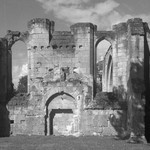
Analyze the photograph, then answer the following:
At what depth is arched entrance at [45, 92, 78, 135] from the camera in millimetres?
15750

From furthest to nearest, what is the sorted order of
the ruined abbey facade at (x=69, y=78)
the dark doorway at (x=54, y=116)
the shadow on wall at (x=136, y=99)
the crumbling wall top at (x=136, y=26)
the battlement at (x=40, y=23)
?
the battlement at (x=40, y=23)
the dark doorway at (x=54, y=116)
the ruined abbey facade at (x=69, y=78)
the crumbling wall top at (x=136, y=26)
the shadow on wall at (x=136, y=99)

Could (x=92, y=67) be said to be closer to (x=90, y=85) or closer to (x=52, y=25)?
(x=90, y=85)

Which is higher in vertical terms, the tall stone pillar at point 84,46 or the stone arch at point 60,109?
the tall stone pillar at point 84,46

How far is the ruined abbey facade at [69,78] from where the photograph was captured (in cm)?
1503

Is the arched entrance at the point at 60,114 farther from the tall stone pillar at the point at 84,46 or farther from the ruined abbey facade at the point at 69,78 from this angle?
the tall stone pillar at the point at 84,46

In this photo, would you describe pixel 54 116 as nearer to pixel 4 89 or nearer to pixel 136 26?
pixel 4 89

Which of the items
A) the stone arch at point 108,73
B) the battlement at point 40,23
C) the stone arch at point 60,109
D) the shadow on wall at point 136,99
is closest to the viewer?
the shadow on wall at point 136,99

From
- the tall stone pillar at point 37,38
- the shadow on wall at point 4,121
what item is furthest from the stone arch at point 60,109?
the shadow on wall at point 4,121

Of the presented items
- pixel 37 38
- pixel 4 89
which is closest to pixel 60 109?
pixel 4 89

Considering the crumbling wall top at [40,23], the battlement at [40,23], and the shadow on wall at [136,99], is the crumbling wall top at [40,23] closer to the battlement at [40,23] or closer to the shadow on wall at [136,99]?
the battlement at [40,23]

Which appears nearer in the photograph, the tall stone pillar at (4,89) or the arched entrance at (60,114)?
the arched entrance at (60,114)

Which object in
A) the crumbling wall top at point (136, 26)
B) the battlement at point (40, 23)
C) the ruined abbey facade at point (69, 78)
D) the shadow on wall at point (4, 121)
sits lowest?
the shadow on wall at point (4, 121)

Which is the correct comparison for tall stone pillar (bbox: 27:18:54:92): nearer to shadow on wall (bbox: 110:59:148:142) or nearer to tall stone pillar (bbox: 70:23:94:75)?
tall stone pillar (bbox: 70:23:94:75)

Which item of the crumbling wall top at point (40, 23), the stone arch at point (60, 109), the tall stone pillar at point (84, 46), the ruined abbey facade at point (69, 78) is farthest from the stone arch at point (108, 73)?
the crumbling wall top at point (40, 23)
